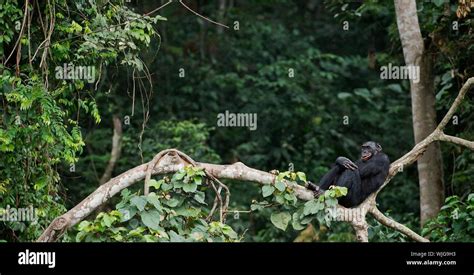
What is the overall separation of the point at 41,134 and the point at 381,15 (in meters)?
8.94

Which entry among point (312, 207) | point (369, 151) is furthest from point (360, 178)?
point (312, 207)

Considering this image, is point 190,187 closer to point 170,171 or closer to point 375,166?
point 170,171

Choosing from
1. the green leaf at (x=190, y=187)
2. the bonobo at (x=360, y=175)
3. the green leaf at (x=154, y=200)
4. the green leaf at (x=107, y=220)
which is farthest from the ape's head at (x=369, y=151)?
the green leaf at (x=107, y=220)

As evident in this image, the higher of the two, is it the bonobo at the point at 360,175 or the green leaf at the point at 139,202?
the bonobo at the point at 360,175

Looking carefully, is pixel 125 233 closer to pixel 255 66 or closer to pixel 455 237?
pixel 455 237

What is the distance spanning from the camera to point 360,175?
10.1m

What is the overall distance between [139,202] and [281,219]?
154 centimetres

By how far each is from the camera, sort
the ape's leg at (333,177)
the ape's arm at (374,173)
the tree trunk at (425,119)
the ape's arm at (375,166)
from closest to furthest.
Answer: the ape's arm at (374,173) → the ape's arm at (375,166) → the ape's leg at (333,177) → the tree trunk at (425,119)

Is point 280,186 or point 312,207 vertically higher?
point 280,186

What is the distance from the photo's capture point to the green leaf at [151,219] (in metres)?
7.42

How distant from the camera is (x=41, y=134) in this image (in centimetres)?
924

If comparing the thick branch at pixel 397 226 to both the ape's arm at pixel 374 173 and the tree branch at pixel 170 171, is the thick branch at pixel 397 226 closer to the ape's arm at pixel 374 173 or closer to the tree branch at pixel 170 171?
the tree branch at pixel 170 171

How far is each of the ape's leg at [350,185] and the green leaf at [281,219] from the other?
1265mm

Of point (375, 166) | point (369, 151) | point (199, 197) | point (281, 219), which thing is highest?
point (369, 151)
